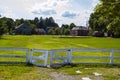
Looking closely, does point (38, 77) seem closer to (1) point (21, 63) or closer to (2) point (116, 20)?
(1) point (21, 63)

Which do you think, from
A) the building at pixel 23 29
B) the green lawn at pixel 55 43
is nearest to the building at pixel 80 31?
the building at pixel 23 29

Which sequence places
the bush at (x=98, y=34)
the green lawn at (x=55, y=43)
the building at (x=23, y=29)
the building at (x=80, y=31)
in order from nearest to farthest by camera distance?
the green lawn at (x=55, y=43) < the bush at (x=98, y=34) < the building at (x=23, y=29) < the building at (x=80, y=31)

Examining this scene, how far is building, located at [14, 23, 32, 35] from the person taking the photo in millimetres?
182000

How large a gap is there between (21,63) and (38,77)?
18.1 feet

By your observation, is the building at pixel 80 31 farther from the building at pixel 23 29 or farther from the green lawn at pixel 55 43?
the green lawn at pixel 55 43

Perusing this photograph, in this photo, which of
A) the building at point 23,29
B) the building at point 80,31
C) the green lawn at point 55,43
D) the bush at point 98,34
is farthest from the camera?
the building at point 80,31

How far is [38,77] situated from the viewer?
15008 mm

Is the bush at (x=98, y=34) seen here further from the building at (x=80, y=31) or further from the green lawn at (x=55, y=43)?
the green lawn at (x=55, y=43)

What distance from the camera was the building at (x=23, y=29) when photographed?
18200 cm

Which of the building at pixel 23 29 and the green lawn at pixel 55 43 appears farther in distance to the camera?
the building at pixel 23 29

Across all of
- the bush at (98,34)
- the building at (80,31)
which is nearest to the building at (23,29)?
the building at (80,31)

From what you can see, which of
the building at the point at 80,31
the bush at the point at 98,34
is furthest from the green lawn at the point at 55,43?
the building at the point at 80,31

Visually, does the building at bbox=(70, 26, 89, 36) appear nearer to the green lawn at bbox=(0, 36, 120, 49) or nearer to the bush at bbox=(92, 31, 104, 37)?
the bush at bbox=(92, 31, 104, 37)

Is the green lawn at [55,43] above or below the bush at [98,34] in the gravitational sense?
above
